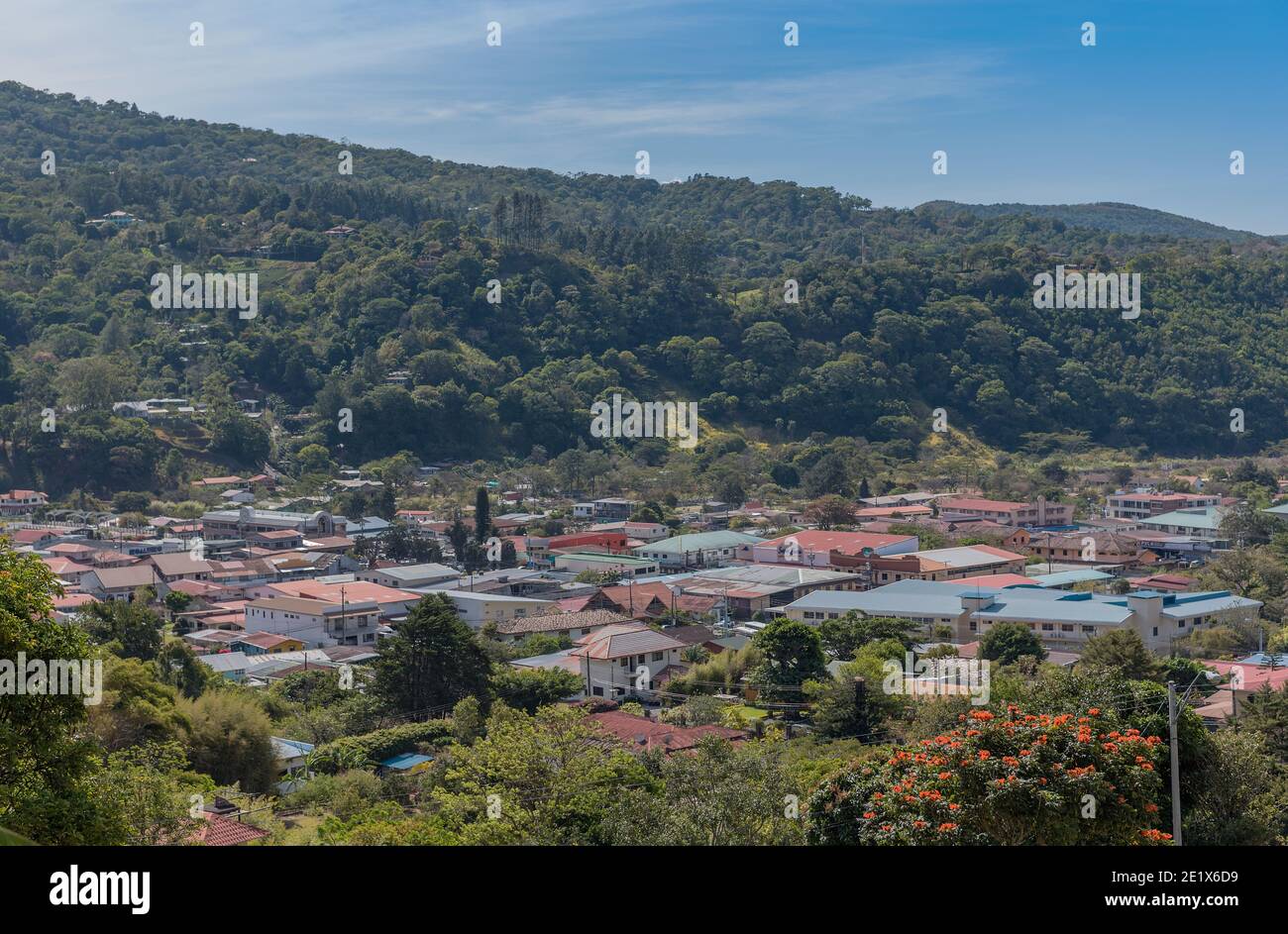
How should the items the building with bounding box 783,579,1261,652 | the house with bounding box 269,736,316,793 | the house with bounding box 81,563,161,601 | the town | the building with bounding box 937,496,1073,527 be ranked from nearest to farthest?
1. the house with bounding box 269,736,316,793
2. the town
3. the building with bounding box 783,579,1261,652
4. the house with bounding box 81,563,161,601
5. the building with bounding box 937,496,1073,527

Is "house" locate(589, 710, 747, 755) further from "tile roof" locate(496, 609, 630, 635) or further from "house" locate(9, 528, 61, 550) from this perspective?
"house" locate(9, 528, 61, 550)

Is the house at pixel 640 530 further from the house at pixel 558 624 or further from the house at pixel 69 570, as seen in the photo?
the house at pixel 69 570

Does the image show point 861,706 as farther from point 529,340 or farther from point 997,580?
point 529,340

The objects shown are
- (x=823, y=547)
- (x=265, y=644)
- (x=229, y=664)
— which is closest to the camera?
(x=229, y=664)

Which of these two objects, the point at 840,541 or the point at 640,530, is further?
the point at 640,530

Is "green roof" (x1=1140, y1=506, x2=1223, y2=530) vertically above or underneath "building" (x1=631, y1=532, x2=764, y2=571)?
above

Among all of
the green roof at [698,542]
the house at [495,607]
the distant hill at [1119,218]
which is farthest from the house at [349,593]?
the distant hill at [1119,218]

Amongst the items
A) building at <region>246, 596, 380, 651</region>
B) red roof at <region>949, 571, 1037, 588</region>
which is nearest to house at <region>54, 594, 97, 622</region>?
building at <region>246, 596, 380, 651</region>

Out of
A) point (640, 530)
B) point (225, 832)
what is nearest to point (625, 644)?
point (225, 832)
